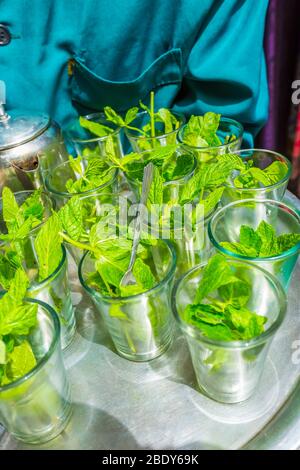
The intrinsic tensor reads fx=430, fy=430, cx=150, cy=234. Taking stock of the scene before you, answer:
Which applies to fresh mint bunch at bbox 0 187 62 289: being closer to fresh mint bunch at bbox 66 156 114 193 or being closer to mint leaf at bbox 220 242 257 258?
fresh mint bunch at bbox 66 156 114 193

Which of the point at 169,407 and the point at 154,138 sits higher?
the point at 154,138

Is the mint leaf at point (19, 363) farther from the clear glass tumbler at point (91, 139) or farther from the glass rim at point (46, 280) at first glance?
the clear glass tumbler at point (91, 139)

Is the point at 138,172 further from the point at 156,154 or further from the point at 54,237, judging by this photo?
the point at 54,237

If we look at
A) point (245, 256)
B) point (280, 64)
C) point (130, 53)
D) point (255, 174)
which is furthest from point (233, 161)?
point (280, 64)

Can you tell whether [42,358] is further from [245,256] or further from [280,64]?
[280,64]

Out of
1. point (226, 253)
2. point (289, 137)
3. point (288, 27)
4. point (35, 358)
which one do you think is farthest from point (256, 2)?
point (35, 358)

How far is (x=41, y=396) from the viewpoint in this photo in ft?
1.32

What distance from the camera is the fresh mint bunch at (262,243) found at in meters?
0.47

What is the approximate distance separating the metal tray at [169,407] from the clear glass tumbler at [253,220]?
0.08m

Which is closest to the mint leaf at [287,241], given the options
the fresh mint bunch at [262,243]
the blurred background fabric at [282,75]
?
the fresh mint bunch at [262,243]

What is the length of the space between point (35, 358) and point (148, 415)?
5.0 inches

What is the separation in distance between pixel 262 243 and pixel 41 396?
0.28 meters
